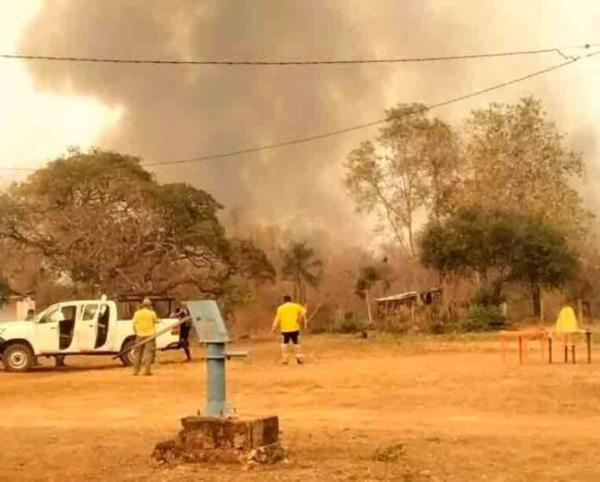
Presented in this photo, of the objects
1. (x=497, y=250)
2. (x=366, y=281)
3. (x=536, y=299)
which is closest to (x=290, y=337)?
(x=497, y=250)

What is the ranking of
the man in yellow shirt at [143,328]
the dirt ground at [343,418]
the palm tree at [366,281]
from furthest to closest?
1. the palm tree at [366,281]
2. the man in yellow shirt at [143,328]
3. the dirt ground at [343,418]

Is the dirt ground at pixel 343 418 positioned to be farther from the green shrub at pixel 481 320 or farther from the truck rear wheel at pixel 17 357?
the green shrub at pixel 481 320

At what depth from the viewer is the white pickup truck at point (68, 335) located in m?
26.5

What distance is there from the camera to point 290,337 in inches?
973

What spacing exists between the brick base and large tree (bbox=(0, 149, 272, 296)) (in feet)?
102

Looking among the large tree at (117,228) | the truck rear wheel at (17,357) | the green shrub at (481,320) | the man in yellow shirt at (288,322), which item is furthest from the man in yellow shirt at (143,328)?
the green shrub at (481,320)

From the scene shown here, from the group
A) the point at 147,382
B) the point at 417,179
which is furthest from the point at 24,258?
the point at 417,179

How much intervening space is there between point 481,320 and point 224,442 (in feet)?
114

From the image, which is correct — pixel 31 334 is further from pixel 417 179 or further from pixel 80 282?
pixel 417 179

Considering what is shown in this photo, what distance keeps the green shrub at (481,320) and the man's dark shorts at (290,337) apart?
1947 centimetres

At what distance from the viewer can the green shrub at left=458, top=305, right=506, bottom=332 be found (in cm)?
4347

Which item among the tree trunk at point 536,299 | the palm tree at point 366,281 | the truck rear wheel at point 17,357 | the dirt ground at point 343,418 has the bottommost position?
the dirt ground at point 343,418

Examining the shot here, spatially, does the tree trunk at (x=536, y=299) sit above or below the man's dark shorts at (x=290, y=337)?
above

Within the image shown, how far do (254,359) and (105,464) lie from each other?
56.5ft
